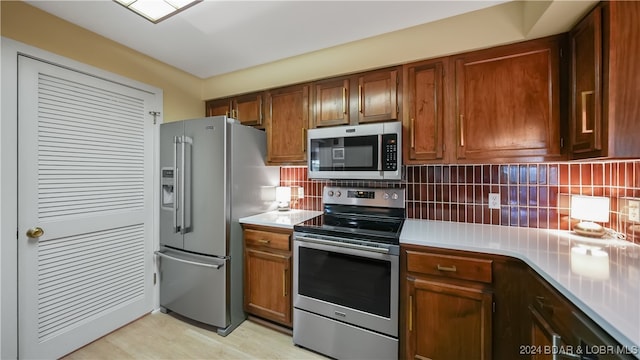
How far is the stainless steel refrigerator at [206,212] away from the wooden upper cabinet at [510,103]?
172 cm

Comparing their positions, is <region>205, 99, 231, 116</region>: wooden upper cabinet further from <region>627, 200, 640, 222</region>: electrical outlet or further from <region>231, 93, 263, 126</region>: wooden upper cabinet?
<region>627, 200, 640, 222</region>: electrical outlet

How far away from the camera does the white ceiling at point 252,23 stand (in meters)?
1.55

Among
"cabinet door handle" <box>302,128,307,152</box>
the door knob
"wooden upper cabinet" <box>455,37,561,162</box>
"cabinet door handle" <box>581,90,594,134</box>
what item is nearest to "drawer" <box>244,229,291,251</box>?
"cabinet door handle" <box>302,128,307,152</box>

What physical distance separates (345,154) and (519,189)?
1306 mm

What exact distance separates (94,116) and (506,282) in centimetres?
299

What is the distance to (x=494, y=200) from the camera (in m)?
1.85

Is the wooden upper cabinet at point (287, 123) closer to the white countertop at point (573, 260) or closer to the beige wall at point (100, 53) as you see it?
the beige wall at point (100, 53)

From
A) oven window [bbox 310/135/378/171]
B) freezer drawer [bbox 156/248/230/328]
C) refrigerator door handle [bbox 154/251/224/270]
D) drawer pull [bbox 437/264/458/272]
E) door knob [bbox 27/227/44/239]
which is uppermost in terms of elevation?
oven window [bbox 310/135/378/171]

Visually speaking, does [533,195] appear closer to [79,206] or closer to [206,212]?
[206,212]

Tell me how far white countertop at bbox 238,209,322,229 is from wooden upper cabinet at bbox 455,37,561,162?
53.0 inches

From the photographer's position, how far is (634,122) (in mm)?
1104

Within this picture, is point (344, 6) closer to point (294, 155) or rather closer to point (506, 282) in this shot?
point (294, 155)

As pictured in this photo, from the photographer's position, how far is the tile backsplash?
146 centimetres

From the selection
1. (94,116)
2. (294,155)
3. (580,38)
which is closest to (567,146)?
(580,38)
